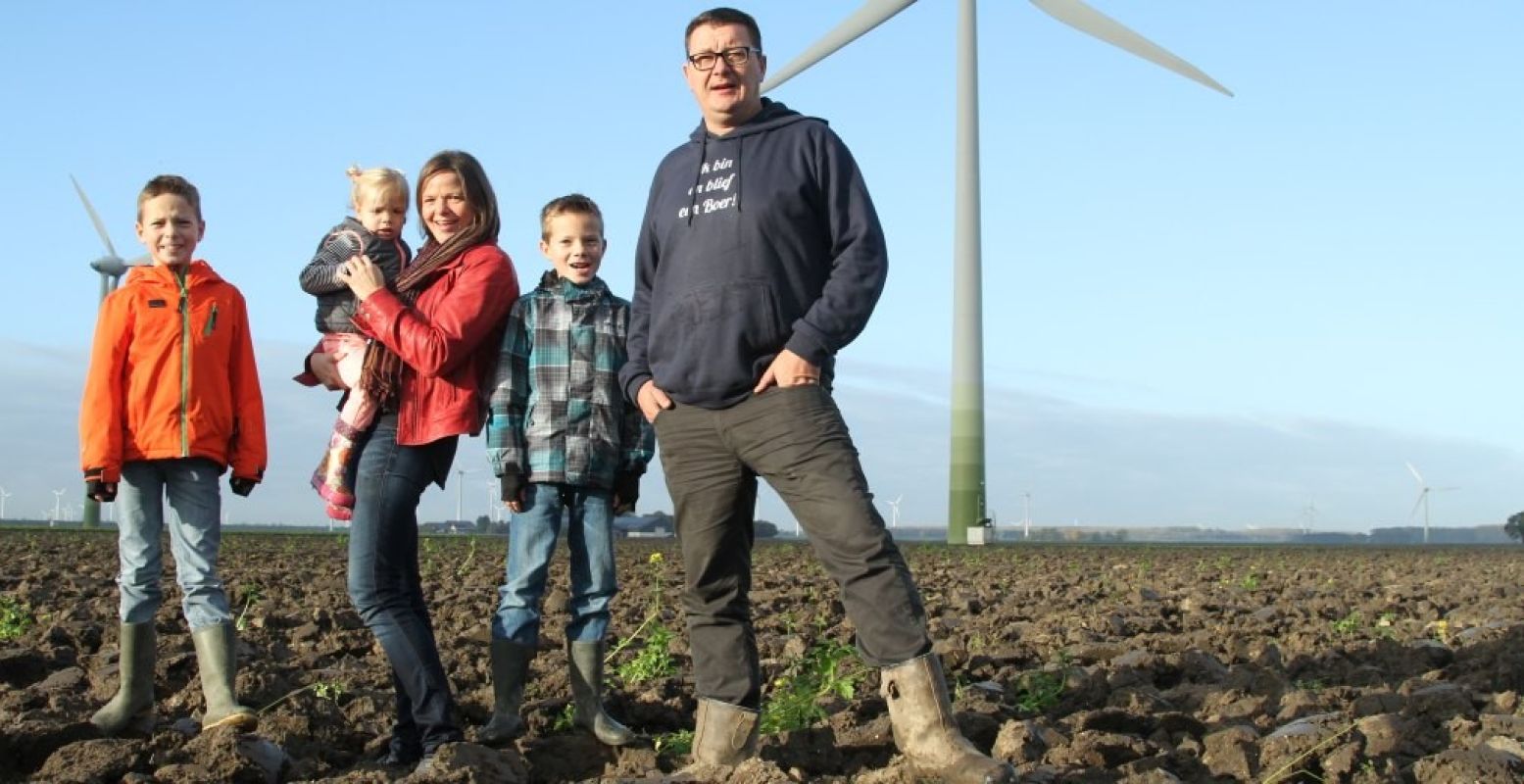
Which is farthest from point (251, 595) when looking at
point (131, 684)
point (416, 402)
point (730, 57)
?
point (730, 57)

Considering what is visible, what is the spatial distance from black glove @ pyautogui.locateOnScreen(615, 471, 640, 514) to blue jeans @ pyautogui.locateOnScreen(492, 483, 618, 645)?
0.04 meters

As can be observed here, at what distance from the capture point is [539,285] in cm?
484

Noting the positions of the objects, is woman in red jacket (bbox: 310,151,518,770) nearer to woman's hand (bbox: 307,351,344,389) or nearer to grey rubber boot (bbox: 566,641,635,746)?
woman's hand (bbox: 307,351,344,389)

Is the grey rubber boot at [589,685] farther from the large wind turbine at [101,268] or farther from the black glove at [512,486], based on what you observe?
the large wind turbine at [101,268]

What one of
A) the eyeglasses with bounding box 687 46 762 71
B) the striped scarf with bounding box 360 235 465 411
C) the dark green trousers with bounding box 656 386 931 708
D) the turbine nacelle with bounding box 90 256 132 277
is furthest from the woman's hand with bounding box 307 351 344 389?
the turbine nacelle with bounding box 90 256 132 277

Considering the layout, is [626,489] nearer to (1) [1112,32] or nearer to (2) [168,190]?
(2) [168,190]

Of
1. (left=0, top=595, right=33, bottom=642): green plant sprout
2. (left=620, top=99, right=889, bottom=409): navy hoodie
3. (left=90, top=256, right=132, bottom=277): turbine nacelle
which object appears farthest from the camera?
(left=90, top=256, right=132, bottom=277): turbine nacelle

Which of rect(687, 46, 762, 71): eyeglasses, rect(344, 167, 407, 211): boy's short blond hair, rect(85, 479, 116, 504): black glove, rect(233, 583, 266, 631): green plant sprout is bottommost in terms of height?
rect(233, 583, 266, 631): green plant sprout

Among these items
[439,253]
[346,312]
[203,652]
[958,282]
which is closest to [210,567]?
[203,652]

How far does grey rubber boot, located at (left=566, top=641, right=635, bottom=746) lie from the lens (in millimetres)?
4797

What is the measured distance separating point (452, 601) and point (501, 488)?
4.49m

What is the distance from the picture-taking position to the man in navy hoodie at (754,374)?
3.84 meters

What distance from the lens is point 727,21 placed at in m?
4.08

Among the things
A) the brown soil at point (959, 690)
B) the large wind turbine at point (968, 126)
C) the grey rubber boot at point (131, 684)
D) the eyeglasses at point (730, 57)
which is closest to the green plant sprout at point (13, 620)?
the brown soil at point (959, 690)
